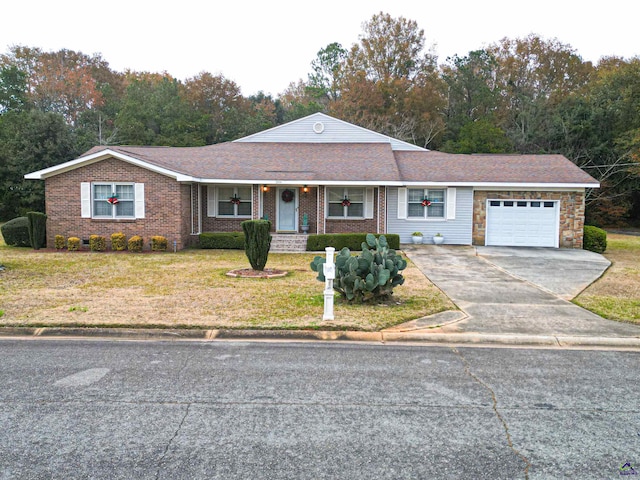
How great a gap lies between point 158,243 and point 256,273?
6.71 meters

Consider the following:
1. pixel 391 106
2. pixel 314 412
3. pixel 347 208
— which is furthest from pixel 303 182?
pixel 391 106

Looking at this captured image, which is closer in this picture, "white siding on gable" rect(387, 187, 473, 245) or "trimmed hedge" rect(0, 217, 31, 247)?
"trimmed hedge" rect(0, 217, 31, 247)

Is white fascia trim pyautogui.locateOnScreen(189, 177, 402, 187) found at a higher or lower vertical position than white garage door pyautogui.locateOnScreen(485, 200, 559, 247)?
higher

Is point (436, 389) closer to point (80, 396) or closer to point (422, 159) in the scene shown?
point (80, 396)

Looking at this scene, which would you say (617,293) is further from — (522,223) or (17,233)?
(17,233)

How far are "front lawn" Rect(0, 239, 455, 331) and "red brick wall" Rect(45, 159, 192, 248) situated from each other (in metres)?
3.21

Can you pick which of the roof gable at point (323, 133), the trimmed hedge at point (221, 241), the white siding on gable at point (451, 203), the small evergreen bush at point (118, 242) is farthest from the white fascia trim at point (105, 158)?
the white siding on gable at point (451, 203)

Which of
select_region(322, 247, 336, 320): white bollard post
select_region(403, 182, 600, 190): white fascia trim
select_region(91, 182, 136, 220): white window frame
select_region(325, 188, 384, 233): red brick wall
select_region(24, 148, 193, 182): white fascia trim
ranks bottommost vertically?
select_region(322, 247, 336, 320): white bollard post

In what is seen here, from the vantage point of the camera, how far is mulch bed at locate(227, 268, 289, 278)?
1328 centimetres

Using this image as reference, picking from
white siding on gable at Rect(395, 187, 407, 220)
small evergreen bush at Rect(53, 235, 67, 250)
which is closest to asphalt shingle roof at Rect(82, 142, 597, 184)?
white siding on gable at Rect(395, 187, 407, 220)

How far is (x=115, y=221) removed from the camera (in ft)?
63.4

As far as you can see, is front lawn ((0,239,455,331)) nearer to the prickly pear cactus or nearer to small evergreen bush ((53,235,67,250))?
the prickly pear cactus

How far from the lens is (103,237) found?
62.3 ft

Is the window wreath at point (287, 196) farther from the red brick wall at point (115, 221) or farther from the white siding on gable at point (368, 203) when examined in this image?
the red brick wall at point (115, 221)
